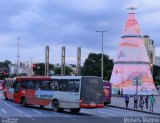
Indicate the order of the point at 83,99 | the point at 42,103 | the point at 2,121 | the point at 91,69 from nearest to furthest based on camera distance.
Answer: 1. the point at 2,121
2. the point at 83,99
3. the point at 42,103
4. the point at 91,69

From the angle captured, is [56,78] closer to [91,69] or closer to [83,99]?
[83,99]

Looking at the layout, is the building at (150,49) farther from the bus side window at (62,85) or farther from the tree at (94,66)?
the bus side window at (62,85)

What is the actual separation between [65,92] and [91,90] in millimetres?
2304

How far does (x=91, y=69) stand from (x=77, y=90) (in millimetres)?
88342

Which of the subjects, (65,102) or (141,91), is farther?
(141,91)

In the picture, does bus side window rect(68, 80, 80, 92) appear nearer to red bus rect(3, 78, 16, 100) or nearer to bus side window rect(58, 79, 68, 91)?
bus side window rect(58, 79, 68, 91)

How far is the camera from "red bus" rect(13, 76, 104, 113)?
32062mm

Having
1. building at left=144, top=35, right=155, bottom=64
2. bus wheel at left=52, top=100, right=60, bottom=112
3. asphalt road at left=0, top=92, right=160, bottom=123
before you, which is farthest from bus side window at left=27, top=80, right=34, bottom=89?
building at left=144, top=35, right=155, bottom=64

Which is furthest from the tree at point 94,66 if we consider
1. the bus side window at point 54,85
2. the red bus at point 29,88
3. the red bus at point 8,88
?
the bus side window at point 54,85

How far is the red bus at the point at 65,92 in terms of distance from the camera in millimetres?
32062

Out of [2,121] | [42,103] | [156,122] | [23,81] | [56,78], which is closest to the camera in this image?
[2,121]

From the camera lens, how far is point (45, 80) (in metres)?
37.5

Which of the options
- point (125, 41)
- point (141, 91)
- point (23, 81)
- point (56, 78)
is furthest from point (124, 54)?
point (56, 78)

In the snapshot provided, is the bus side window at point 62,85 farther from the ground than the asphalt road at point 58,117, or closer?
farther from the ground
